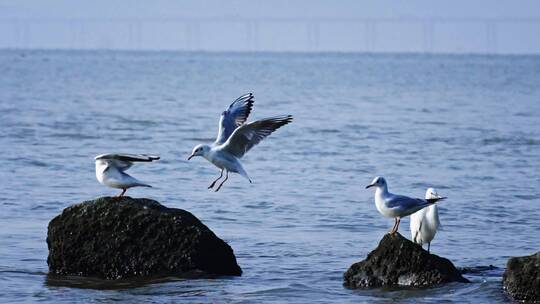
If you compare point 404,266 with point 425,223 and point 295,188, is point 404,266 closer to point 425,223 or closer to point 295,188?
point 425,223

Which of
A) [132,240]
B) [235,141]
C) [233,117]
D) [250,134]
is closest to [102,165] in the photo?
[132,240]

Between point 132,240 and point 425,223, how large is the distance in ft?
10.1

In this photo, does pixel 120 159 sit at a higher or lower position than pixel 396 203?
higher

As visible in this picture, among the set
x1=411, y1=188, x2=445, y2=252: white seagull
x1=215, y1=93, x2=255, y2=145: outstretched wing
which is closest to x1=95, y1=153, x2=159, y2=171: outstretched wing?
x1=215, y1=93, x2=255, y2=145: outstretched wing

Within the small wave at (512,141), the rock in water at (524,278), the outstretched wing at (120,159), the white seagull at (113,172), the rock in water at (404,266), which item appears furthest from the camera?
the small wave at (512,141)

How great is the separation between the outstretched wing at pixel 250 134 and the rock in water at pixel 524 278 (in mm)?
3139

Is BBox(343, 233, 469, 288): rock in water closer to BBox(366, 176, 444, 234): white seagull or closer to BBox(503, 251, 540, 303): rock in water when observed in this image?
BBox(366, 176, 444, 234): white seagull

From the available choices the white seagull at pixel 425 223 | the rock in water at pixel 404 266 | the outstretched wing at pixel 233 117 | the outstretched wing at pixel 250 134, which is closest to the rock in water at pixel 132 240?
the outstretched wing at pixel 250 134

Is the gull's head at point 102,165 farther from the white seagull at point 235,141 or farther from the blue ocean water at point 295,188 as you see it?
the blue ocean water at point 295,188

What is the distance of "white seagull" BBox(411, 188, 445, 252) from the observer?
12.7 meters

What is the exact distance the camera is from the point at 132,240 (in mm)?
12242

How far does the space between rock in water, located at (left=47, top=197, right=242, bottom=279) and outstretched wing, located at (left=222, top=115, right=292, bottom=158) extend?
57.5 inches

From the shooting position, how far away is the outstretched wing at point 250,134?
1338 cm

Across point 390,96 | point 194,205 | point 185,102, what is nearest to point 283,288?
point 194,205
